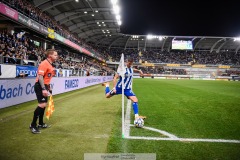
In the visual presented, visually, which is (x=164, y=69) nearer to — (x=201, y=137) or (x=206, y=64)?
(x=206, y=64)

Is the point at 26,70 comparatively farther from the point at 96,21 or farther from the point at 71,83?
the point at 96,21

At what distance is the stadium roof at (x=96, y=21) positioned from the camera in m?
31.0

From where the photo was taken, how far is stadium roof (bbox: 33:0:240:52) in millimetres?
31000

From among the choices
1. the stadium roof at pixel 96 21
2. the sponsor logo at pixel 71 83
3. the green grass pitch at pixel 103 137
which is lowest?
the green grass pitch at pixel 103 137

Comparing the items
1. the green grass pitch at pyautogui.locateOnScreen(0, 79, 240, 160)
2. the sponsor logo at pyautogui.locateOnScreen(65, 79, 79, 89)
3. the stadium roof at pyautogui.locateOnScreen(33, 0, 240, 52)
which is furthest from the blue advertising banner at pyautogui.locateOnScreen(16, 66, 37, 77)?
the stadium roof at pyautogui.locateOnScreen(33, 0, 240, 52)

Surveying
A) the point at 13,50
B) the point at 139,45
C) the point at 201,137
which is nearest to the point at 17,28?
the point at 13,50

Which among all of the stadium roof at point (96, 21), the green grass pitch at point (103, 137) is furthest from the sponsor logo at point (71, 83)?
the stadium roof at point (96, 21)

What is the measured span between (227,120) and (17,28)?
80.4ft

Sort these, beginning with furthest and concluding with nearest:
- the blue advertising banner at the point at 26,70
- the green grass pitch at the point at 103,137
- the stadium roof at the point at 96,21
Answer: the stadium roof at the point at 96,21
the blue advertising banner at the point at 26,70
the green grass pitch at the point at 103,137

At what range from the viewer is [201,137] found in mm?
Result: 5020

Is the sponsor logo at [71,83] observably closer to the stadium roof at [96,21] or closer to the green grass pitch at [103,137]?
the green grass pitch at [103,137]

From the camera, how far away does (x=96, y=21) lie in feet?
136

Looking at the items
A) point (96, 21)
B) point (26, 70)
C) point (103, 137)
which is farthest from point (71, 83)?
point (96, 21)

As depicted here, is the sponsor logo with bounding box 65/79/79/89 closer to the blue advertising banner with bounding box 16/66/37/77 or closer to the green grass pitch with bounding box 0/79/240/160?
the blue advertising banner with bounding box 16/66/37/77
